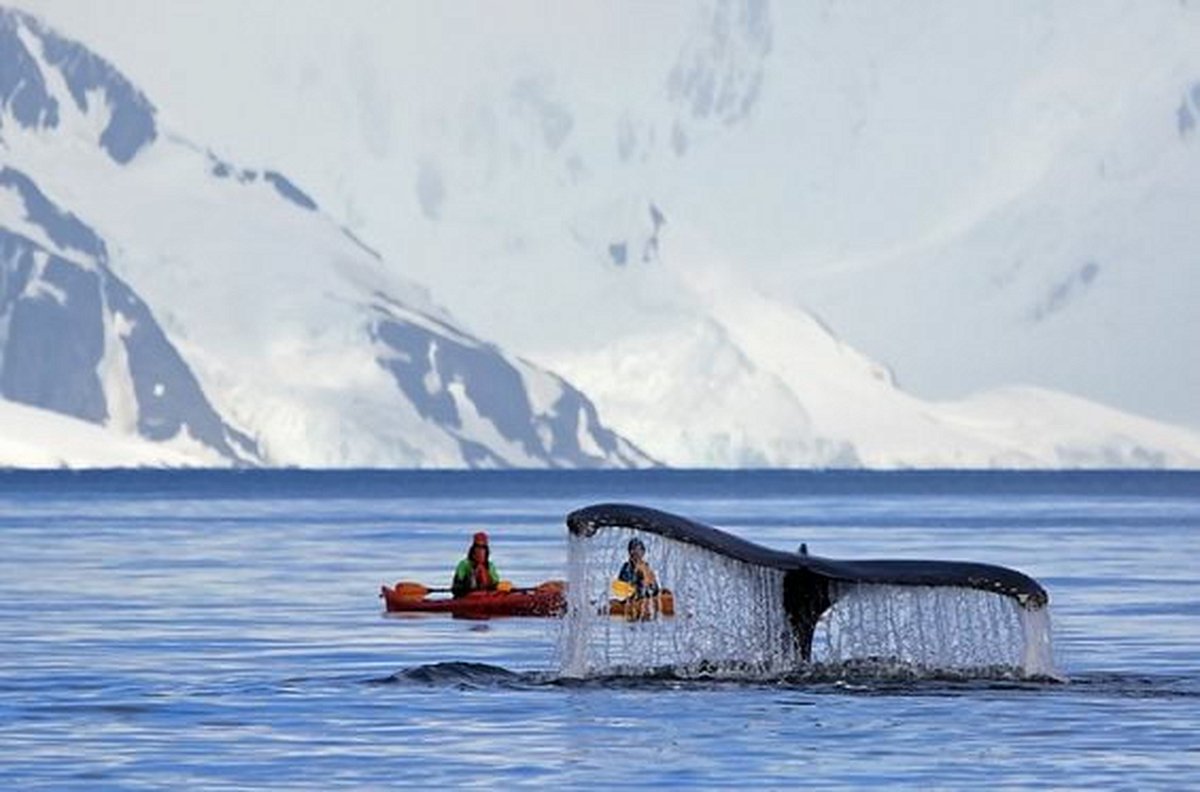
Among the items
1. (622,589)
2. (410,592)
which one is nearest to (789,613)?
(622,589)

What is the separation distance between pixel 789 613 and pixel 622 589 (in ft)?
27.4

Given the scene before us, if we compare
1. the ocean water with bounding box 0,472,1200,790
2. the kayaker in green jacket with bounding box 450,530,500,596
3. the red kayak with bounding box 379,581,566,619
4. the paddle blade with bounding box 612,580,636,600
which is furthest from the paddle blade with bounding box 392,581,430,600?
the paddle blade with bounding box 612,580,636,600

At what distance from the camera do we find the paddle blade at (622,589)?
37.8m

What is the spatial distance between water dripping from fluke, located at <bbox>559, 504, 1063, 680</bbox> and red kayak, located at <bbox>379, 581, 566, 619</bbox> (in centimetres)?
891

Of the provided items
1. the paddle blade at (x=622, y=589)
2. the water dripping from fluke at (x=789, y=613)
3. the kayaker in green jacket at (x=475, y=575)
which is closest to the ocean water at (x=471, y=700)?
the water dripping from fluke at (x=789, y=613)

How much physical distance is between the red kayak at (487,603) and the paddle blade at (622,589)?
24.2ft

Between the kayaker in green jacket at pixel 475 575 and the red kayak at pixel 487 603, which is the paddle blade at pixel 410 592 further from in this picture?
the kayaker in green jacket at pixel 475 575

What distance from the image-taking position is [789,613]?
30.8 m

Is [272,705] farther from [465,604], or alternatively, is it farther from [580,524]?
[465,604]

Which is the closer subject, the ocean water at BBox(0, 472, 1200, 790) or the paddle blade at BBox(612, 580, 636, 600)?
the ocean water at BBox(0, 472, 1200, 790)

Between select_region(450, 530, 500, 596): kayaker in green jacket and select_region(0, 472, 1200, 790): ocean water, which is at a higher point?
select_region(450, 530, 500, 596): kayaker in green jacket

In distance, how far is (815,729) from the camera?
97.7ft

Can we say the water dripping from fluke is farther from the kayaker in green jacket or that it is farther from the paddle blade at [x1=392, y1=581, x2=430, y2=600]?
the paddle blade at [x1=392, y1=581, x2=430, y2=600]

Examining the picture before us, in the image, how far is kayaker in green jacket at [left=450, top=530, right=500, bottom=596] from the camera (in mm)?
48562
